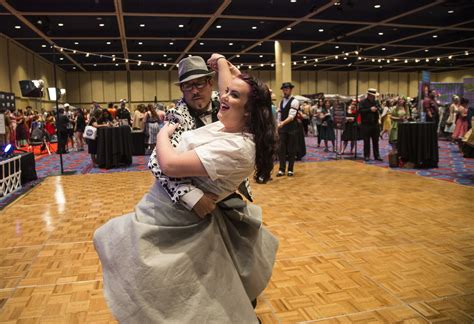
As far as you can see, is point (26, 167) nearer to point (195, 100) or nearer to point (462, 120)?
point (195, 100)

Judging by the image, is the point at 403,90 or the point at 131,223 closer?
the point at 131,223

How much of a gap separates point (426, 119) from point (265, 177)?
1065 centimetres

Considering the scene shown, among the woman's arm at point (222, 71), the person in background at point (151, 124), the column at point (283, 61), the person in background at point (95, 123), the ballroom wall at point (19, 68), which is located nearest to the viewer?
the woman's arm at point (222, 71)

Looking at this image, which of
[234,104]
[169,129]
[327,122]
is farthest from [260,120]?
[327,122]

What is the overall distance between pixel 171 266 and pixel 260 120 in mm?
549

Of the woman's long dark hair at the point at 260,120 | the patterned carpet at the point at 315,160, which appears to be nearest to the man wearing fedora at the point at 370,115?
the patterned carpet at the point at 315,160

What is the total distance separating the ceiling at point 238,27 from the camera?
1078cm

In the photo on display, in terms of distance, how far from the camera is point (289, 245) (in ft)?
11.5

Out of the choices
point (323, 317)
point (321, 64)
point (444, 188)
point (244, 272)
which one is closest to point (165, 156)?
point (244, 272)

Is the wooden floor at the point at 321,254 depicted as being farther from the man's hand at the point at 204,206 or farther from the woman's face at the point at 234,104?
the woman's face at the point at 234,104

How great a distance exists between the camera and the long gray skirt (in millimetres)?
1297

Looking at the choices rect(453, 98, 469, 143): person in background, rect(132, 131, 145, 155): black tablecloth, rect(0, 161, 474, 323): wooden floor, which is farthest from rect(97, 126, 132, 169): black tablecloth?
rect(453, 98, 469, 143): person in background

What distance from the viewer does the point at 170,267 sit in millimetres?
1304

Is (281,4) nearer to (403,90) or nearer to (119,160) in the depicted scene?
(119,160)
